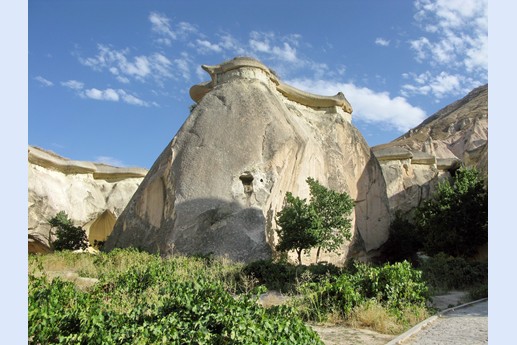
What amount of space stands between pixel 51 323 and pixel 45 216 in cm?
1926

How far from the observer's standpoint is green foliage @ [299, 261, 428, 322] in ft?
21.6

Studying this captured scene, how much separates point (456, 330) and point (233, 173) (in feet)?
28.6

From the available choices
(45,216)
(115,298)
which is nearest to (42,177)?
(45,216)

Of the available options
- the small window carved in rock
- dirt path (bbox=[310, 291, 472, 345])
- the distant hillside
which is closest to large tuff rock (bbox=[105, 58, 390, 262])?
the small window carved in rock

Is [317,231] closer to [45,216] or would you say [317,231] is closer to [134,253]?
[134,253]

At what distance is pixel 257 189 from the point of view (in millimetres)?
13727

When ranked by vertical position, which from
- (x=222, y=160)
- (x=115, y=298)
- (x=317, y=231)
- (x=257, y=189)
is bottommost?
(x=115, y=298)

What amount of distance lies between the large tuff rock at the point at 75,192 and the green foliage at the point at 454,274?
1671cm

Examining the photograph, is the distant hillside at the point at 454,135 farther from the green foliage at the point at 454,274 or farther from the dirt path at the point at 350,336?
the dirt path at the point at 350,336

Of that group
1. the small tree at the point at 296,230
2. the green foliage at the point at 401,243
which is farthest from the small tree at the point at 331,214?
the green foliage at the point at 401,243

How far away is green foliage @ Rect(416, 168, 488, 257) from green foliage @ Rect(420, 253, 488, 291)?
14.1 ft

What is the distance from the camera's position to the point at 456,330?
19.9 ft

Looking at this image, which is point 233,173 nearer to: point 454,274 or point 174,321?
point 454,274

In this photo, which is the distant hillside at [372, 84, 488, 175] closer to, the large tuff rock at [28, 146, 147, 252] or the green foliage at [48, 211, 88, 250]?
the large tuff rock at [28, 146, 147, 252]
